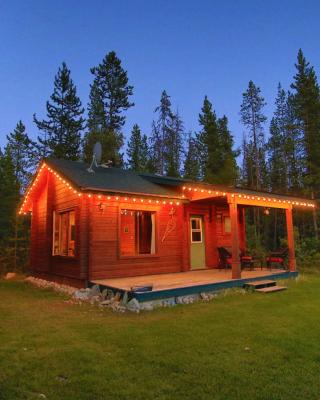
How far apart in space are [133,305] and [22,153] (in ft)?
80.1

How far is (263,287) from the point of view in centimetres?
888

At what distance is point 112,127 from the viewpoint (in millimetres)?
24812

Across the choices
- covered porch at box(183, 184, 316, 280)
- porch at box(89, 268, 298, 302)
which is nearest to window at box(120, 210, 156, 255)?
covered porch at box(183, 184, 316, 280)

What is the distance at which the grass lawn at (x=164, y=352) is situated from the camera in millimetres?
3012

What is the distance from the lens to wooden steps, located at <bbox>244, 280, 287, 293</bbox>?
27.7ft

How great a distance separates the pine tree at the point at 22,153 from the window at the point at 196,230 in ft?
57.1

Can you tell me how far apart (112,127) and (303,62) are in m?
14.4

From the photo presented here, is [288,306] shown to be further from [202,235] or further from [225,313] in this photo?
[202,235]

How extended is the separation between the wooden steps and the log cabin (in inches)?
14.4

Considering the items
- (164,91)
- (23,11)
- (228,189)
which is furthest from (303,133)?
(23,11)

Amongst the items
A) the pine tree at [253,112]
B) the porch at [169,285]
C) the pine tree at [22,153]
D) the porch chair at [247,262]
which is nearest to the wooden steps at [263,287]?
the porch at [169,285]

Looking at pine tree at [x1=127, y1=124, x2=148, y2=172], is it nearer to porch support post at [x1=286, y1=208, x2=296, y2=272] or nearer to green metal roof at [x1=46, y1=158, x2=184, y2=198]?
green metal roof at [x1=46, y1=158, x2=184, y2=198]

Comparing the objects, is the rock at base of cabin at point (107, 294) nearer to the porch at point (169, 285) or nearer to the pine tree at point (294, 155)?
the porch at point (169, 285)

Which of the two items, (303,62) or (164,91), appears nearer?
(303,62)
